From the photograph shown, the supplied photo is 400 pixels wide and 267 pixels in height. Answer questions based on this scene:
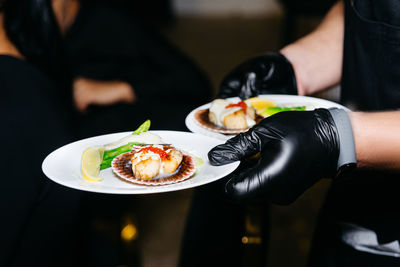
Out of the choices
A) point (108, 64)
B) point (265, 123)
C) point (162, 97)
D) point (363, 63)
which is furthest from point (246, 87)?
point (108, 64)

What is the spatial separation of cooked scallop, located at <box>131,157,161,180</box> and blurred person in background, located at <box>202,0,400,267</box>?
4.9 inches

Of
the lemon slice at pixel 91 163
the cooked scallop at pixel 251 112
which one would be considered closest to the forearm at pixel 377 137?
the cooked scallop at pixel 251 112

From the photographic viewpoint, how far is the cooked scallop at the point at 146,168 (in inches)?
33.5

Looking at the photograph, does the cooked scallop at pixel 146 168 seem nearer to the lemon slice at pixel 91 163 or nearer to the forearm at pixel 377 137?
the lemon slice at pixel 91 163

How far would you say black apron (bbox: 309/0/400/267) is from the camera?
1.05 m

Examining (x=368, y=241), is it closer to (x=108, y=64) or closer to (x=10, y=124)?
(x=10, y=124)

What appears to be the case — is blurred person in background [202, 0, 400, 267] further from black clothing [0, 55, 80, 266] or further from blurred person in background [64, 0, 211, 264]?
blurred person in background [64, 0, 211, 264]

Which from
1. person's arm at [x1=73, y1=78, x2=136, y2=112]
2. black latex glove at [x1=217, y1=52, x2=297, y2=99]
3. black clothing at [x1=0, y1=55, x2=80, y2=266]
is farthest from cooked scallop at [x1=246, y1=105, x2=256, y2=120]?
person's arm at [x1=73, y1=78, x2=136, y2=112]

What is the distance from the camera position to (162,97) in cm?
205

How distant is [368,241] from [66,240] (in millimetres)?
875

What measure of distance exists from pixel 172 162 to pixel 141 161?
64mm

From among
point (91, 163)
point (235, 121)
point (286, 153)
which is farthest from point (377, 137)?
point (91, 163)

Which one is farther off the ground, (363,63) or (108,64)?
(363,63)

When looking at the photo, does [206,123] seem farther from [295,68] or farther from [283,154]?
[295,68]
